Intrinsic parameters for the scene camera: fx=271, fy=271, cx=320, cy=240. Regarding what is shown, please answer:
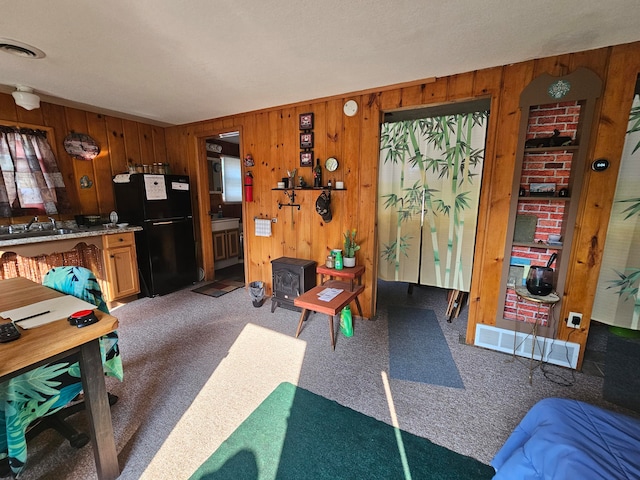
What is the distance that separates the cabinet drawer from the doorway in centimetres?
131

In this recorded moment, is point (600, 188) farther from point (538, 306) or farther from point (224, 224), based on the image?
point (224, 224)

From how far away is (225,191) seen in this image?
5.32 meters

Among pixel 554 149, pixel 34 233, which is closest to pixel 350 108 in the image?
pixel 554 149

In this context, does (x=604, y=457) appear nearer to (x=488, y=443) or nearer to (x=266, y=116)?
(x=488, y=443)

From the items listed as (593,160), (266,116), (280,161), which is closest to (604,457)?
(593,160)

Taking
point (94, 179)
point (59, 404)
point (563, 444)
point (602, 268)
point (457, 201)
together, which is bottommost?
point (59, 404)

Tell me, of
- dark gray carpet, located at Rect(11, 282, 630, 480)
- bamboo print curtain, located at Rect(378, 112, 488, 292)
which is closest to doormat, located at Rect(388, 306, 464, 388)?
dark gray carpet, located at Rect(11, 282, 630, 480)

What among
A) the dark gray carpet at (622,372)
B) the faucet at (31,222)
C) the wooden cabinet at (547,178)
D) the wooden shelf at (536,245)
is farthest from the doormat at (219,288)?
the dark gray carpet at (622,372)

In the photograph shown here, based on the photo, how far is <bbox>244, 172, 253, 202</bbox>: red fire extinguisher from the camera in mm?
3586

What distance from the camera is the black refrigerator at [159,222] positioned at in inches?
136

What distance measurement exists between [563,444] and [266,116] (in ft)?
11.9

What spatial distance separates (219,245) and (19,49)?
3.32 meters

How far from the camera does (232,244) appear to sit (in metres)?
5.18

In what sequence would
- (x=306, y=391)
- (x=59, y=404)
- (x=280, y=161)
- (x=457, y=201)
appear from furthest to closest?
(x=280, y=161)
(x=457, y=201)
(x=306, y=391)
(x=59, y=404)
